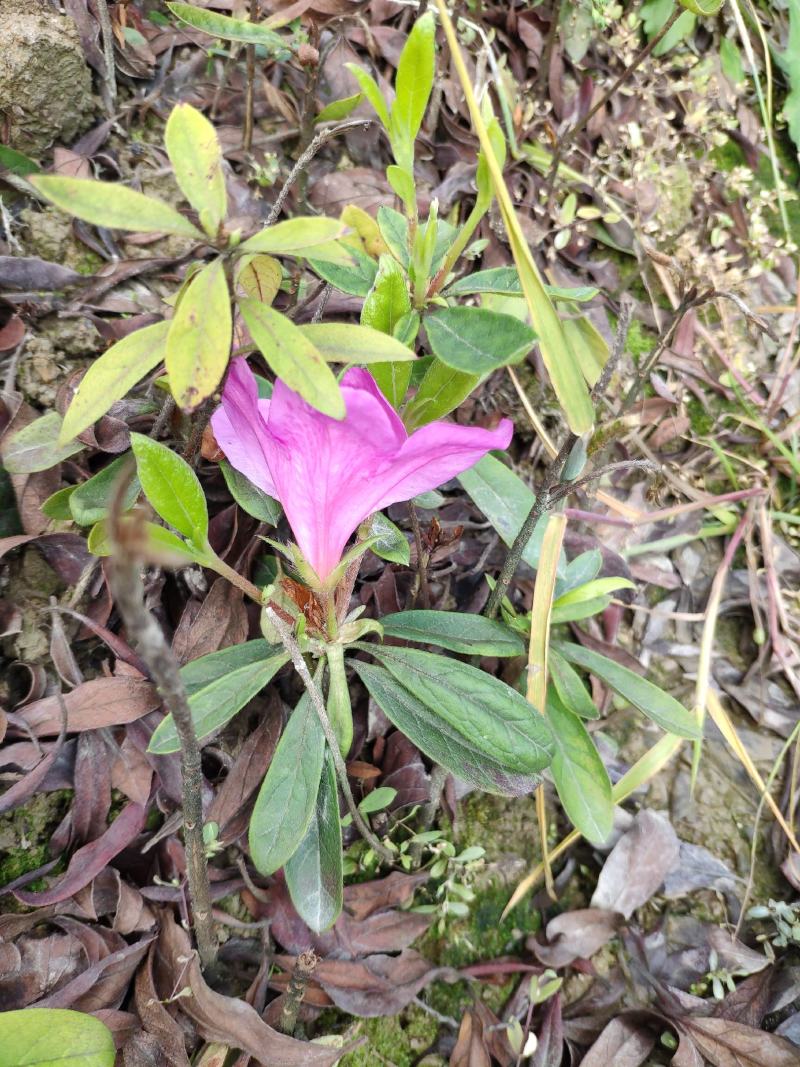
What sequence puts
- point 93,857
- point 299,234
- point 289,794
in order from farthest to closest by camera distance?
1. point 93,857
2. point 289,794
3. point 299,234

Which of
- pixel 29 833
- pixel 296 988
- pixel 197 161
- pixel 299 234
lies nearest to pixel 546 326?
pixel 299 234

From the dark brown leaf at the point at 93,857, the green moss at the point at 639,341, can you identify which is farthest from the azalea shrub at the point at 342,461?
the green moss at the point at 639,341

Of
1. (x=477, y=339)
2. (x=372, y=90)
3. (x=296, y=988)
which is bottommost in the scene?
(x=296, y=988)

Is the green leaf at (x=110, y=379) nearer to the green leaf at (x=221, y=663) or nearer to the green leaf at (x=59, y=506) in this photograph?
the green leaf at (x=59, y=506)

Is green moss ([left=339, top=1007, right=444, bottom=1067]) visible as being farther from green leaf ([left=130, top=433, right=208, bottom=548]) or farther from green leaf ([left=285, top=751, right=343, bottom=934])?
green leaf ([left=130, top=433, right=208, bottom=548])

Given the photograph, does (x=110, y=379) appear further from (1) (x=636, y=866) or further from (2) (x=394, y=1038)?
(1) (x=636, y=866)

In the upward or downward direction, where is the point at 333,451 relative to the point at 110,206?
downward

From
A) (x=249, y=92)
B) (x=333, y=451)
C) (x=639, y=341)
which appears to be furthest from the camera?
(x=639, y=341)
